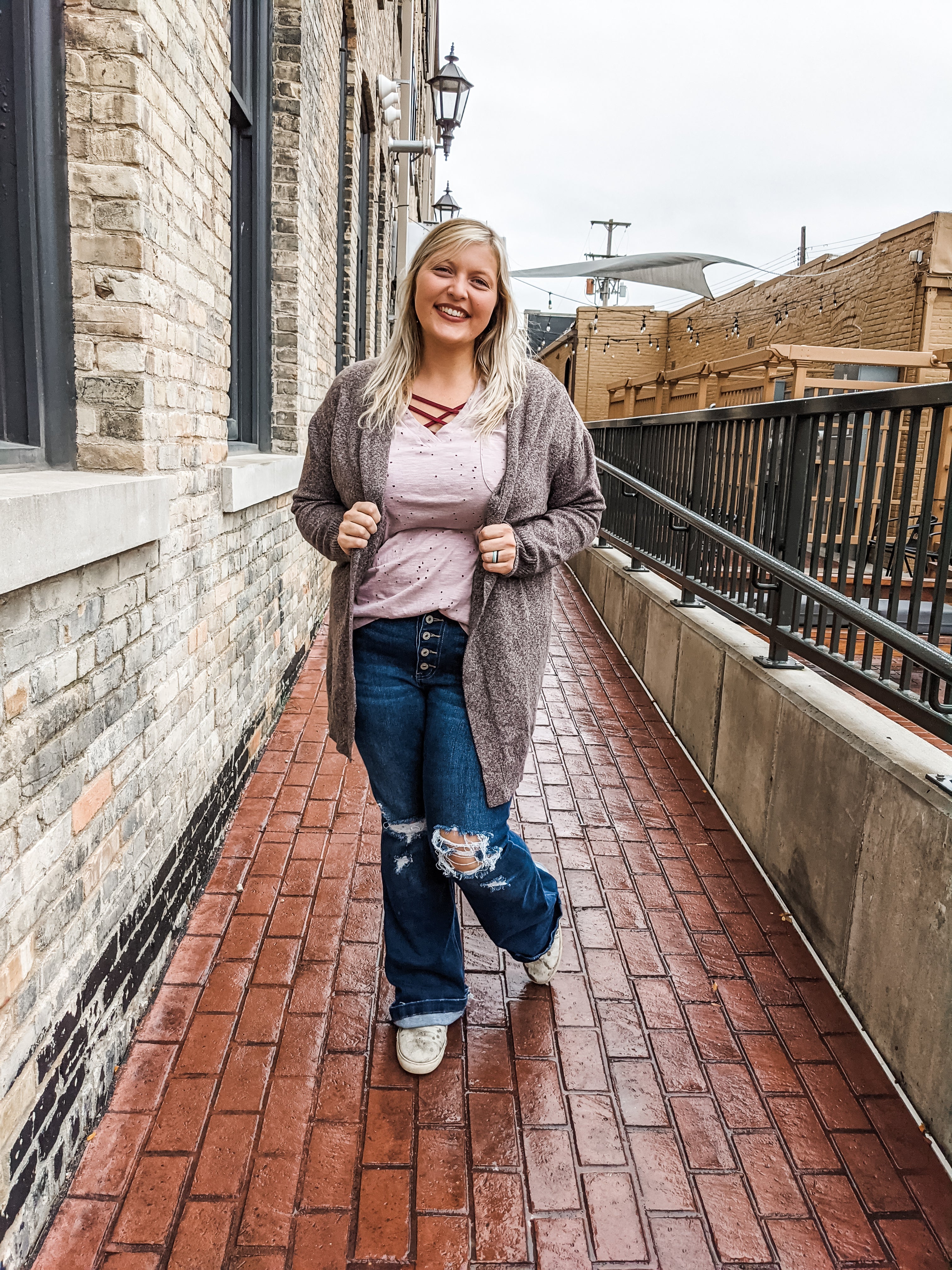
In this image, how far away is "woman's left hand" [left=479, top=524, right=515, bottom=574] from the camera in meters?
2.14

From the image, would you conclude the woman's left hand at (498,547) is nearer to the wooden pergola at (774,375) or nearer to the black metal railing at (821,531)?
the black metal railing at (821,531)

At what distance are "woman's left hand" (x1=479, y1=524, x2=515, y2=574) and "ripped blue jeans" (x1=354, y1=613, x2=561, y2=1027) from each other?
0.17m

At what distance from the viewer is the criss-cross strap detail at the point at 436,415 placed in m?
2.23

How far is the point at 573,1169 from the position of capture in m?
2.15

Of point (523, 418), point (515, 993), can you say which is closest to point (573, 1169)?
point (515, 993)

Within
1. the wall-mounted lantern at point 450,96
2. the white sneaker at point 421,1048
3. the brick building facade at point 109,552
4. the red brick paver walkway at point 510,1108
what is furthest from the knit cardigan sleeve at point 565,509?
the wall-mounted lantern at point 450,96

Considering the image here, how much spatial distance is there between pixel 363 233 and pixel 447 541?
926 centimetres

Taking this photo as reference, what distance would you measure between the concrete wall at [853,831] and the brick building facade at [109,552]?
1876 millimetres

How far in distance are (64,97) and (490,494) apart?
4.49 feet

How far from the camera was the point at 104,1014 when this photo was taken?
7.39 feet

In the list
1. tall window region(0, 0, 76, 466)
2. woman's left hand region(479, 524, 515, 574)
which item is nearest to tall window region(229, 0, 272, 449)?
tall window region(0, 0, 76, 466)

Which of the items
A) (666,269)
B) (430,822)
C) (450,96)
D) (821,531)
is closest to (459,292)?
(430,822)

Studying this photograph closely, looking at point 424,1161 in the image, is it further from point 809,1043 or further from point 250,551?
point 250,551

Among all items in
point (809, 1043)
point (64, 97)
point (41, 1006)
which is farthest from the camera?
point (809, 1043)
